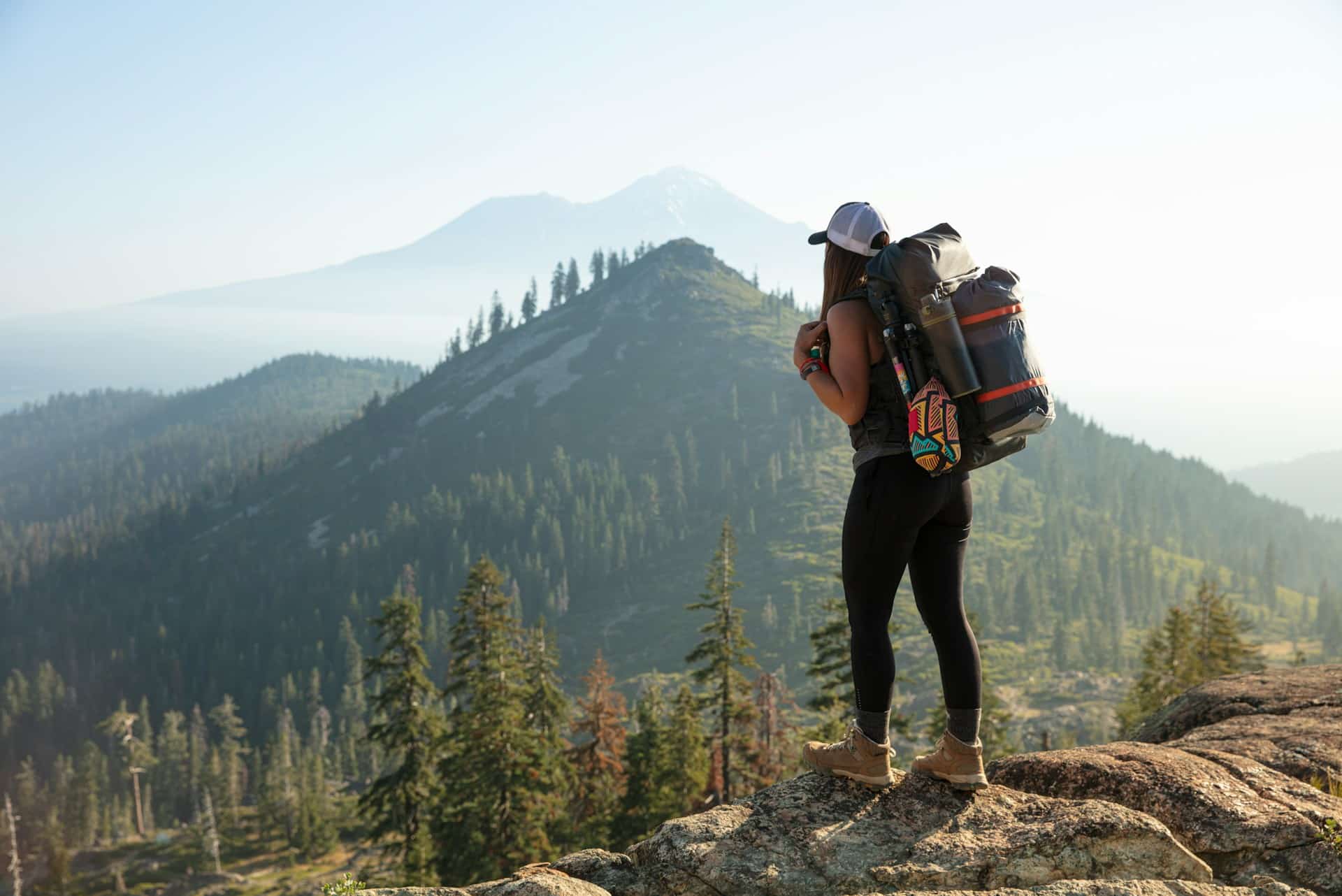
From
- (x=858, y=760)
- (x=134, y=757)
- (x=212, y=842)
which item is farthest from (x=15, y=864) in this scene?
(x=858, y=760)

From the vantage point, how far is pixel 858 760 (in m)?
5.61

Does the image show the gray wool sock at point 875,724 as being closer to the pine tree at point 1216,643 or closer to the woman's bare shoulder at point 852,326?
the woman's bare shoulder at point 852,326

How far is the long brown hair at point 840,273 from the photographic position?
512 centimetres

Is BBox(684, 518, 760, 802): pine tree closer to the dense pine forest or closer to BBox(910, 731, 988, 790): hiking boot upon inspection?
the dense pine forest

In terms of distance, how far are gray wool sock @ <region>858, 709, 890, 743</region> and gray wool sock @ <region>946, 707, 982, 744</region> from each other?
39cm

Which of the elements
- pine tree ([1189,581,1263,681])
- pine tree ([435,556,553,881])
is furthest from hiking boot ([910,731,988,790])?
pine tree ([1189,581,1263,681])

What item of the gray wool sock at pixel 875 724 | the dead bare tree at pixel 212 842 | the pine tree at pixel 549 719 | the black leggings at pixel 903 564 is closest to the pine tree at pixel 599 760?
the pine tree at pixel 549 719

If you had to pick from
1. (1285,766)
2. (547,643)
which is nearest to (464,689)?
(547,643)

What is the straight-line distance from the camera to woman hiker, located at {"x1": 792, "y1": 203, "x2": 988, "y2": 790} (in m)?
4.95

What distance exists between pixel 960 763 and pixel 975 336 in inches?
109

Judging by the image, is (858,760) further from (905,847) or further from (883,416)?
(883,416)

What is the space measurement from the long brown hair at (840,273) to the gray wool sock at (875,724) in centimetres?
230

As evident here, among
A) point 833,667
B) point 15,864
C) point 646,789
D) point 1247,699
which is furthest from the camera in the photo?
point 15,864

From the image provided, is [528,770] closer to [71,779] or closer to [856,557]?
[856,557]
